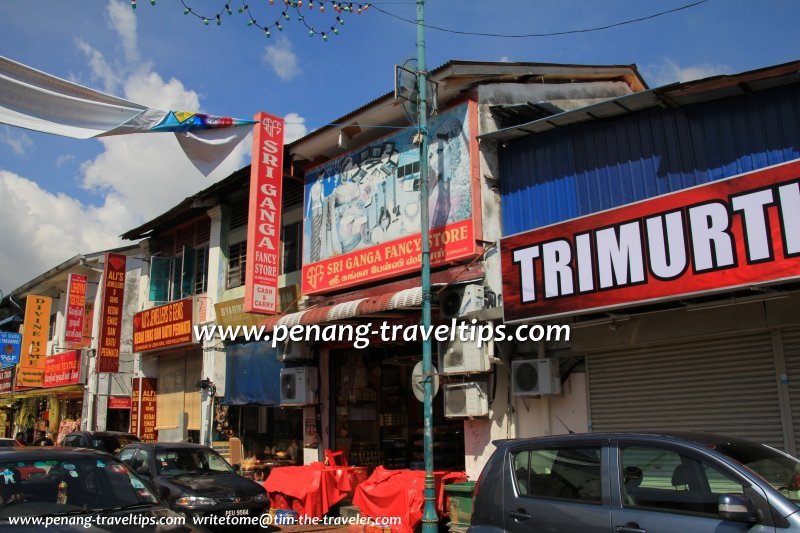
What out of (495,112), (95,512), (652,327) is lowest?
(95,512)

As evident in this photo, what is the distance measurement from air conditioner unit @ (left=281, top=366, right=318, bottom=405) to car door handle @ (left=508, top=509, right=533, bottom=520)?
930 cm

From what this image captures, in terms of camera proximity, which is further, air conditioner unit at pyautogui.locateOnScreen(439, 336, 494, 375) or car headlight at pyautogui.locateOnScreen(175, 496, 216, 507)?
air conditioner unit at pyautogui.locateOnScreen(439, 336, 494, 375)

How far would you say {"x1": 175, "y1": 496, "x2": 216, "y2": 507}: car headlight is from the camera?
10.3m

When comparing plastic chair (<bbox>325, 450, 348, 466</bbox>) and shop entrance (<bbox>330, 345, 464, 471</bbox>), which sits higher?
shop entrance (<bbox>330, 345, 464, 471</bbox>)

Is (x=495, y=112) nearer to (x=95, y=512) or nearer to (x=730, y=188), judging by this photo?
(x=730, y=188)

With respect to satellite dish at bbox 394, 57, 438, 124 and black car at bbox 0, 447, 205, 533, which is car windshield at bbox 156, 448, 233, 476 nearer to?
black car at bbox 0, 447, 205, 533

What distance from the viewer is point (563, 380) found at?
10.9 metres

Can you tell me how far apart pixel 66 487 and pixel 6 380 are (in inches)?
1270

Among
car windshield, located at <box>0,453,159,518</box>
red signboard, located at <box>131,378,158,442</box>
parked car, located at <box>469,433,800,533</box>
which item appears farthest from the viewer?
red signboard, located at <box>131,378,158,442</box>

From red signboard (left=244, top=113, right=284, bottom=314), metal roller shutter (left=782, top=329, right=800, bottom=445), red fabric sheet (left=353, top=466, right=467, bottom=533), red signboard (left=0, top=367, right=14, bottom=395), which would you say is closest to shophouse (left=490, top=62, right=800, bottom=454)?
metal roller shutter (left=782, top=329, right=800, bottom=445)

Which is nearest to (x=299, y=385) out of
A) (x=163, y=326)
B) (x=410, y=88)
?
(x=410, y=88)

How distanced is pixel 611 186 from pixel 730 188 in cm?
264

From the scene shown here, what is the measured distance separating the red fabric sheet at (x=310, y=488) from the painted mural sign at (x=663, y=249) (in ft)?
16.0

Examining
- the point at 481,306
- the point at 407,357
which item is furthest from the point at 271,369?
the point at 481,306
